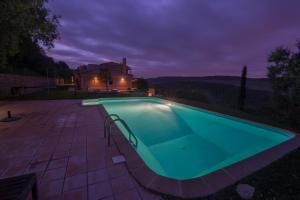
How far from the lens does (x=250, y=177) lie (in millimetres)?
2213

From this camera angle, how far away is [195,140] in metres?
5.44

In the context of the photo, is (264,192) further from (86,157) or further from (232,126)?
(232,126)

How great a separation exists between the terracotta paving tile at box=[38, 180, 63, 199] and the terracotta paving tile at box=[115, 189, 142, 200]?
79 cm

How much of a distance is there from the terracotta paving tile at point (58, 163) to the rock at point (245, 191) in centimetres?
272

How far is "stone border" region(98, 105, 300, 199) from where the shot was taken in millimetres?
1874

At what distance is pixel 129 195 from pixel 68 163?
1405 mm

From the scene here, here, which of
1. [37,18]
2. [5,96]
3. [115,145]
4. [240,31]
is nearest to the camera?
[115,145]

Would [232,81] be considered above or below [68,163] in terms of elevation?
above

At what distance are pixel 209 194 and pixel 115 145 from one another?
2.08 metres

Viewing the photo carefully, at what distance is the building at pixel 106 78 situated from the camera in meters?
20.8

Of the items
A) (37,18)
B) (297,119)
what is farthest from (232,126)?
(37,18)

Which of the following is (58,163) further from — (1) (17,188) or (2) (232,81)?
(2) (232,81)

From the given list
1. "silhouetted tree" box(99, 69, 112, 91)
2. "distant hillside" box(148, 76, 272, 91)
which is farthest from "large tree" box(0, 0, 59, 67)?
"silhouetted tree" box(99, 69, 112, 91)

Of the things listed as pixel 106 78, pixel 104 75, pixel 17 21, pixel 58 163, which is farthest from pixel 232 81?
pixel 58 163
